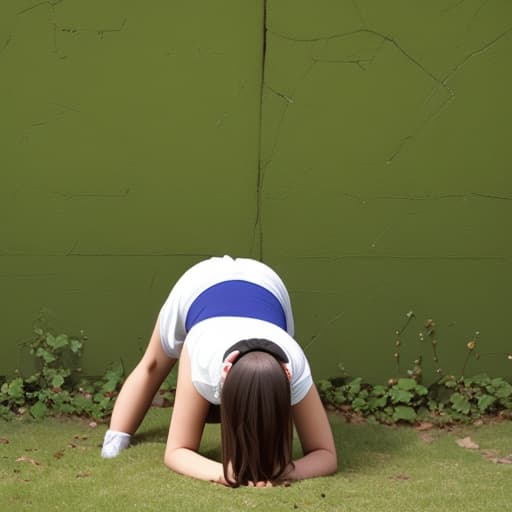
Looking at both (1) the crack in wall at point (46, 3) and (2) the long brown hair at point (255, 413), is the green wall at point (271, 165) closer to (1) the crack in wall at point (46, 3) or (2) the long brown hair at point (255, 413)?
(1) the crack in wall at point (46, 3)

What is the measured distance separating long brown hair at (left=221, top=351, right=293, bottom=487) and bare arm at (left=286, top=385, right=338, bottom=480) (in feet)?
0.89

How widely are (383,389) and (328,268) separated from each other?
70 cm

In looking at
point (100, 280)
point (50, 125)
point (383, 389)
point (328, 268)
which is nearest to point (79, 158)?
point (50, 125)

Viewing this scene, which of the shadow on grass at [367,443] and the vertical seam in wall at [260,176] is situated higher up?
the vertical seam in wall at [260,176]

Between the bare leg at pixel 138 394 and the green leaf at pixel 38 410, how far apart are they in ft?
2.41

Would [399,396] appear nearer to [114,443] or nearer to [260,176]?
[260,176]

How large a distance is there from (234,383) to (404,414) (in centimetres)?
195

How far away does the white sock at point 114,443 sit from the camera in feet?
15.0

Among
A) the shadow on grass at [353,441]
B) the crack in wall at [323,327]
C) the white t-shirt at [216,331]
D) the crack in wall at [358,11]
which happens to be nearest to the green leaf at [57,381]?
the shadow on grass at [353,441]

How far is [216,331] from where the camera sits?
400 centimetres

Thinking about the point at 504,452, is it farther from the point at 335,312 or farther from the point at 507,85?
the point at 507,85

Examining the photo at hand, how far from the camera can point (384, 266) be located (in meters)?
5.38

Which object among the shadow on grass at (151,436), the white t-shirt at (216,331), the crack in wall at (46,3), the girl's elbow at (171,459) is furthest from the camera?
the crack in wall at (46,3)

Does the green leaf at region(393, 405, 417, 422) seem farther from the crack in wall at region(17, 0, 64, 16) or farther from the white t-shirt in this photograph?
the crack in wall at region(17, 0, 64, 16)
